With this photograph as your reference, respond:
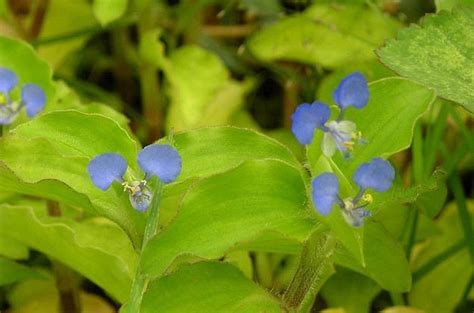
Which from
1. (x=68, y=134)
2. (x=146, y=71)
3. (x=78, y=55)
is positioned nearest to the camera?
(x=68, y=134)

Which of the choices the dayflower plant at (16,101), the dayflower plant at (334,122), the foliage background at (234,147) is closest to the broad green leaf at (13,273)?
the foliage background at (234,147)

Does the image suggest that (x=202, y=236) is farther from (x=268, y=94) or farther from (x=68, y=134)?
(x=268, y=94)

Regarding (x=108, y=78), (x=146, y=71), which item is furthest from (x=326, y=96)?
(x=108, y=78)

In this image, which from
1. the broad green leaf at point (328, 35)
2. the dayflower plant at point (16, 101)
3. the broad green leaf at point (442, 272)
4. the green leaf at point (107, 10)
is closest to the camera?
the dayflower plant at point (16, 101)

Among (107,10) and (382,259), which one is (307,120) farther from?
(107,10)

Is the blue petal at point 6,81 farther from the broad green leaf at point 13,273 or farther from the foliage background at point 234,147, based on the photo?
the broad green leaf at point 13,273

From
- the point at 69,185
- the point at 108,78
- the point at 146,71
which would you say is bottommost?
the point at 108,78
